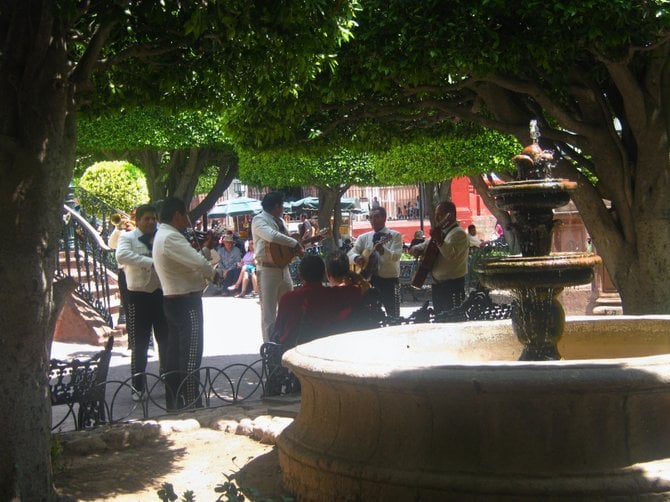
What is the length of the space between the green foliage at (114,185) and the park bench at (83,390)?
592 inches

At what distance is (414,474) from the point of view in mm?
4234

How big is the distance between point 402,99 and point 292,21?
13.4 feet

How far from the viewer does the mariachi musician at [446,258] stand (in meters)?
9.90

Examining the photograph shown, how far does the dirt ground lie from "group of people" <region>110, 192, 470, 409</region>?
735mm

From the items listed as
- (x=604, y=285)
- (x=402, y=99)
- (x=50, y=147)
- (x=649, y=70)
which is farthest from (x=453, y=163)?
(x=50, y=147)

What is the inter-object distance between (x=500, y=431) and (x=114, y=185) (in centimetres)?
1841

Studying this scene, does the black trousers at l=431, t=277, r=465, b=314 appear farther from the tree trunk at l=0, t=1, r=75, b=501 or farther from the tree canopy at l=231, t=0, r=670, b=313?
the tree trunk at l=0, t=1, r=75, b=501

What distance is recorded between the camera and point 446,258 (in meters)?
10.0

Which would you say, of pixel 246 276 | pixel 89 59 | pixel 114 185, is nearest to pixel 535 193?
pixel 89 59

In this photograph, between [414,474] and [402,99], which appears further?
[402,99]

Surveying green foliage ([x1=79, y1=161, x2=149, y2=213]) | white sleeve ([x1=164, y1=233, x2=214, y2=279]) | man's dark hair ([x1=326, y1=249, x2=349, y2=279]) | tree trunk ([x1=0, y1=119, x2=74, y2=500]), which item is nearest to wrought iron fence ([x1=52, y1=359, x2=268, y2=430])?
white sleeve ([x1=164, y1=233, x2=214, y2=279])

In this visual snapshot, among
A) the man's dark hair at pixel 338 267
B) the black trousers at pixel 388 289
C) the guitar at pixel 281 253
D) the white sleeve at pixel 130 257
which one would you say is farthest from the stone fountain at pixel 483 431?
the black trousers at pixel 388 289

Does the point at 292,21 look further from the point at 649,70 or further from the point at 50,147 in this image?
the point at 649,70

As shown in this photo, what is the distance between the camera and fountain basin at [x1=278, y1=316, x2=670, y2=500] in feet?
13.3
